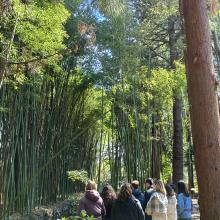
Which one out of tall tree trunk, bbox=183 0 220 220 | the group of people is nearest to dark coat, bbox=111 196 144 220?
the group of people

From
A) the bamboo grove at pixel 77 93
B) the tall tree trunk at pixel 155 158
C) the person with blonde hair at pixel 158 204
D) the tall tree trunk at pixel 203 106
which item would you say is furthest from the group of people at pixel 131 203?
the tall tree trunk at pixel 155 158

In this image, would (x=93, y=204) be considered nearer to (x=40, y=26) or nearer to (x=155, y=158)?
(x=40, y=26)

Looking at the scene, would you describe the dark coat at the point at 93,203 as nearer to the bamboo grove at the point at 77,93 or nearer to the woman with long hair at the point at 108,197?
the woman with long hair at the point at 108,197

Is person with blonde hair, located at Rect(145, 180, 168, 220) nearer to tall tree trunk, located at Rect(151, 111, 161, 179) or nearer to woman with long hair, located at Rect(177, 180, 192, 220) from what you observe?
woman with long hair, located at Rect(177, 180, 192, 220)

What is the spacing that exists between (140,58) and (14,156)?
15.0 feet

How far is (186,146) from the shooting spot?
19.8m

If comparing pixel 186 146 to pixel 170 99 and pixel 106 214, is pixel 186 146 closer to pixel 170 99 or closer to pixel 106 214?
pixel 170 99

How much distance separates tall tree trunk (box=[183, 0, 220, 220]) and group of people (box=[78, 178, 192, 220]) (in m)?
1.24

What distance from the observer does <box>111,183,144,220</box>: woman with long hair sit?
5.15m

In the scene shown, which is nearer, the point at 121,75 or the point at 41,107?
the point at 41,107

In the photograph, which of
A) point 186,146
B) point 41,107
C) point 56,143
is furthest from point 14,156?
point 186,146

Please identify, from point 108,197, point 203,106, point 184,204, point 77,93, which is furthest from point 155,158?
point 203,106

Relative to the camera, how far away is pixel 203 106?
4230 mm

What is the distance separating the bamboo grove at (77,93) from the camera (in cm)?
718
